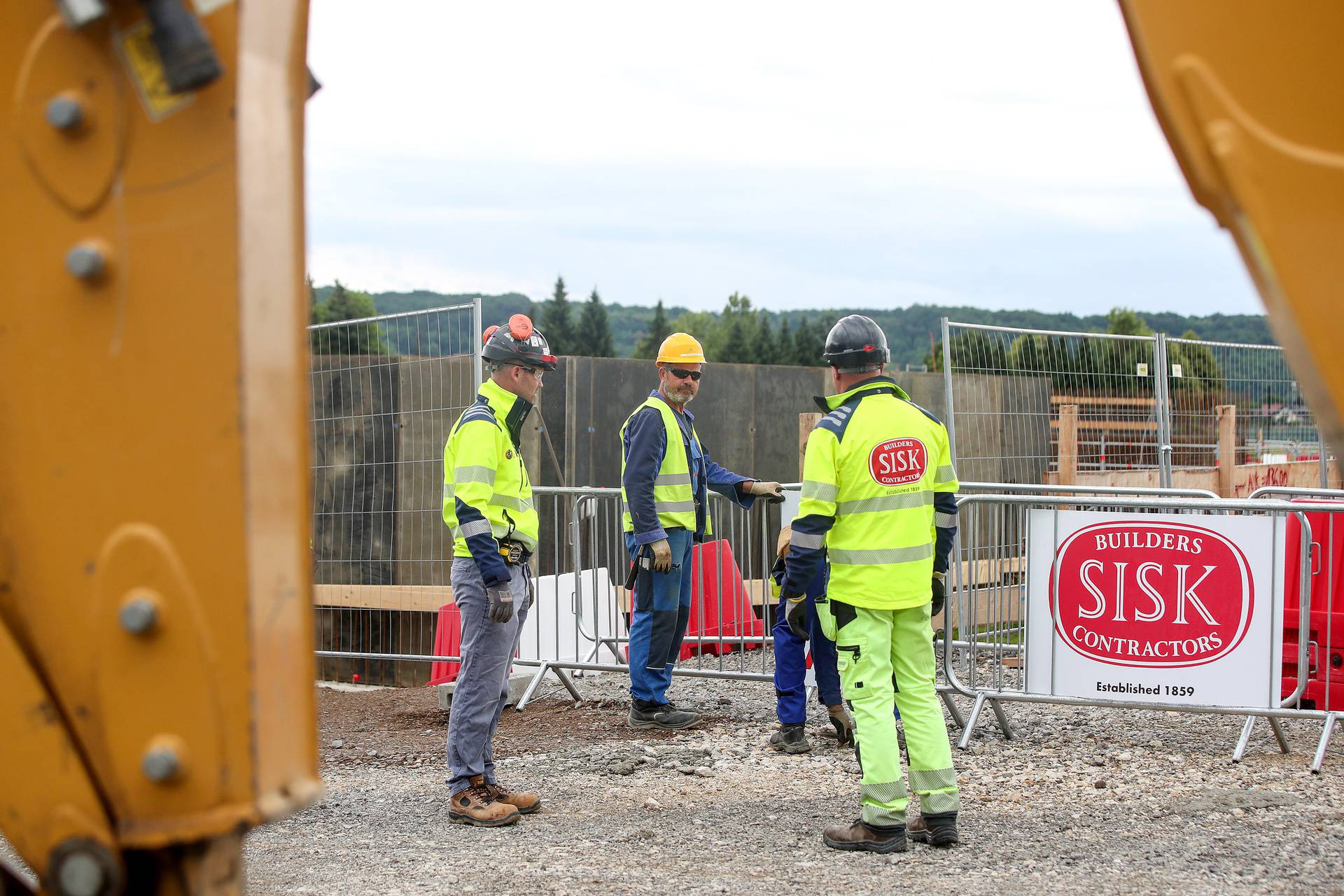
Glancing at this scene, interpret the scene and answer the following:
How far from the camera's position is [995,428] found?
10.4 metres

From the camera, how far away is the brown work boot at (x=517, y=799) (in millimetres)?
5582

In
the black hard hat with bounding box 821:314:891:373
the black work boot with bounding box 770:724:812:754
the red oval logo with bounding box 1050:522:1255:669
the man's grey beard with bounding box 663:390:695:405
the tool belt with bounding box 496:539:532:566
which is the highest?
the black hard hat with bounding box 821:314:891:373

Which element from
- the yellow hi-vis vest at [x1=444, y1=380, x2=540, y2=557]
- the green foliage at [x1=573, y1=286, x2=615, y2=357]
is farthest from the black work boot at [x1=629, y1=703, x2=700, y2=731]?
the green foliage at [x1=573, y1=286, x2=615, y2=357]

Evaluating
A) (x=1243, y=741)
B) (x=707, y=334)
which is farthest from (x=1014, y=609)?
(x=707, y=334)

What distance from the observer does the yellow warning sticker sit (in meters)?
1.55

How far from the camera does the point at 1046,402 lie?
11039mm

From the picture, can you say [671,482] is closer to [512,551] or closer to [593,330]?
[512,551]

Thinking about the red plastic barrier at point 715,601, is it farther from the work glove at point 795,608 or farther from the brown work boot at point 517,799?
the work glove at point 795,608

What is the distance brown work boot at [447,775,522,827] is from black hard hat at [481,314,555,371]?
193 centimetres

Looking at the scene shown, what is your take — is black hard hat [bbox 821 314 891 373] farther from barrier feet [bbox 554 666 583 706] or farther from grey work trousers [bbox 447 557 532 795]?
barrier feet [bbox 554 666 583 706]

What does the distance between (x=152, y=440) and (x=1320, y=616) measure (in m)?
7.32

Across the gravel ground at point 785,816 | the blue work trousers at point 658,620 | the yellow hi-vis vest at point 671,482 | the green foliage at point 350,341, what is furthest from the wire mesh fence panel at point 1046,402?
the green foliage at point 350,341

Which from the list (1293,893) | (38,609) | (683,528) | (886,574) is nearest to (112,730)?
(38,609)

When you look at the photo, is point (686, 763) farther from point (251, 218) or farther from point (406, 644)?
point (251, 218)
